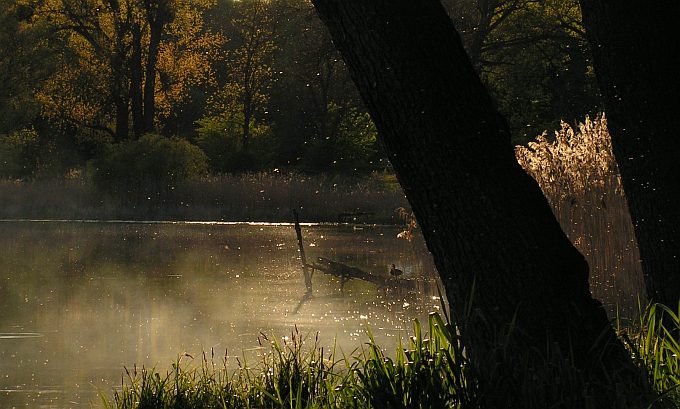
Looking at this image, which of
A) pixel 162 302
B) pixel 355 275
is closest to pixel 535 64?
pixel 355 275

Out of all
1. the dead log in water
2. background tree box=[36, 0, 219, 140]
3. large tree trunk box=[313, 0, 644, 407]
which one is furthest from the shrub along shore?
large tree trunk box=[313, 0, 644, 407]

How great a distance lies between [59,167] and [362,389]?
3987cm

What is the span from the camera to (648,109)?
18.9ft

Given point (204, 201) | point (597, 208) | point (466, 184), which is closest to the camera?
point (466, 184)

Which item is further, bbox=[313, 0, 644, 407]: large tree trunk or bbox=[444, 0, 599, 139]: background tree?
bbox=[444, 0, 599, 139]: background tree

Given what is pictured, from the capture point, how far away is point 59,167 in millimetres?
43531

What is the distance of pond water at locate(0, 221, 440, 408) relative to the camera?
31.3ft

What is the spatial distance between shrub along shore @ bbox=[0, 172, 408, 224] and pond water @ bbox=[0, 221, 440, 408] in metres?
5.42

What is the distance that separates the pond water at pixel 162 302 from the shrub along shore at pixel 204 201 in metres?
5.42

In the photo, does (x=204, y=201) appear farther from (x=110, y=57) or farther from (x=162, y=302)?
(x=162, y=302)

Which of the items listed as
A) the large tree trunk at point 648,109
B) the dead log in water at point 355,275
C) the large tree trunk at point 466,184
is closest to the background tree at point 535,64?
the dead log in water at point 355,275

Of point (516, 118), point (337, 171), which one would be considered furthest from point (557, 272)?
point (337, 171)

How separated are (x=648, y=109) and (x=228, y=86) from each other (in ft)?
131

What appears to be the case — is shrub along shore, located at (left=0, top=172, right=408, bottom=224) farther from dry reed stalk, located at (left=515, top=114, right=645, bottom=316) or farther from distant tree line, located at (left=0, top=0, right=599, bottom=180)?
dry reed stalk, located at (left=515, top=114, right=645, bottom=316)
